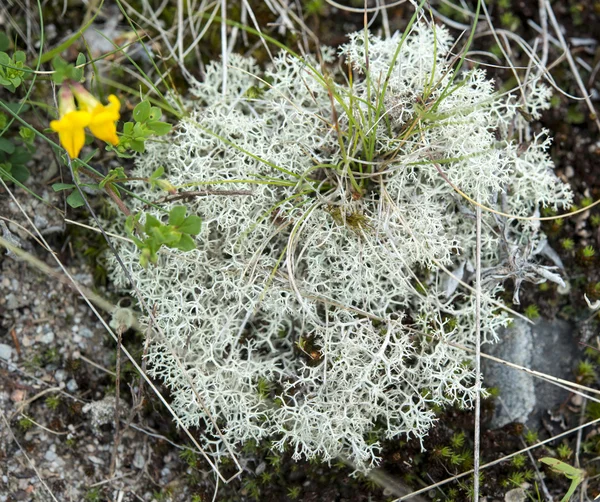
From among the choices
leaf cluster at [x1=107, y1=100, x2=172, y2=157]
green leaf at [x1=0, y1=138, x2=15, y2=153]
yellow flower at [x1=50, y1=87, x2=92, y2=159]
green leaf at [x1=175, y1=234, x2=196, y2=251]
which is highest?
yellow flower at [x1=50, y1=87, x2=92, y2=159]

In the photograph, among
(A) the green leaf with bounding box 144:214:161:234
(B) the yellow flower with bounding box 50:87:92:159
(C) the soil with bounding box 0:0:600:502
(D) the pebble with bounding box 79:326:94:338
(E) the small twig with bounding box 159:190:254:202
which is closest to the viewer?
(B) the yellow flower with bounding box 50:87:92:159

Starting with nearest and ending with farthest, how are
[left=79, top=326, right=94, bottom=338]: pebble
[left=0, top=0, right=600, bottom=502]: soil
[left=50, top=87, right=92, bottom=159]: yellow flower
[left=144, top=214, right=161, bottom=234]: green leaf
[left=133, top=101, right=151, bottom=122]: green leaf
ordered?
[left=50, top=87, right=92, bottom=159]: yellow flower → [left=144, top=214, right=161, bottom=234]: green leaf → [left=133, top=101, right=151, bottom=122]: green leaf → [left=0, top=0, right=600, bottom=502]: soil → [left=79, top=326, right=94, bottom=338]: pebble

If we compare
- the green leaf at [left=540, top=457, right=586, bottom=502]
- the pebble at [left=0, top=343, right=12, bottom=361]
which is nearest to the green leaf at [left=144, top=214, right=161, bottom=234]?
the pebble at [left=0, top=343, right=12, bottom=361]

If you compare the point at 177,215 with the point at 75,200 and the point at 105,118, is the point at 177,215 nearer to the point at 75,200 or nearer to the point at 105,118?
the point at 105,118

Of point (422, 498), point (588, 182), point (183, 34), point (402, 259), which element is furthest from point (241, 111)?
point (422, 498)

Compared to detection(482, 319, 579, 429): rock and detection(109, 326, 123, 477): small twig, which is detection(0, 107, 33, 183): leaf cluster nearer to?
detection(109, 326, 123, 477): small twig

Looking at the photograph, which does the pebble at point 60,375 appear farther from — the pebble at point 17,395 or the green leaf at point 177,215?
the green leaf at point 177,215

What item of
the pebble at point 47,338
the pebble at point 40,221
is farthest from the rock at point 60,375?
the pebble at point 40,221
